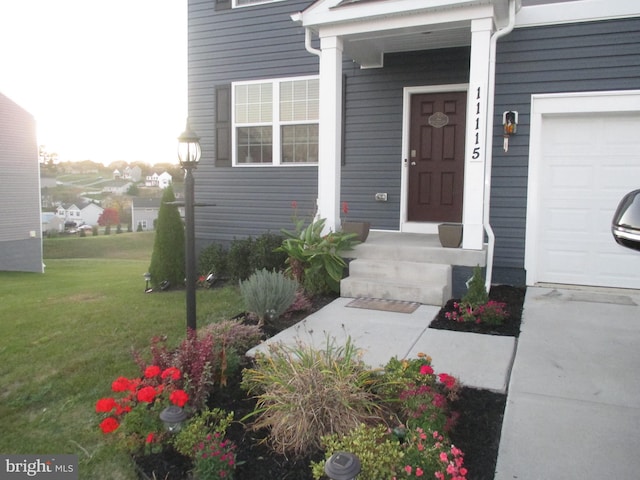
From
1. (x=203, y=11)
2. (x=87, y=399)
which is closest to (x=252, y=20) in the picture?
(x=203, y=11)

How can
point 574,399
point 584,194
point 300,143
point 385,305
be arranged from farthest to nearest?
point 300,143, point 584,194, point 385,305, point 574,399

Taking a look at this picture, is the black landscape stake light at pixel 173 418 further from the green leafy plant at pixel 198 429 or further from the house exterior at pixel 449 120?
the house exterior at pixel 449 120

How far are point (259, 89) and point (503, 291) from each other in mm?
5004

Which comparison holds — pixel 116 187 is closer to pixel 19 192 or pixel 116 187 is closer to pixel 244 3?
pixel 19 192

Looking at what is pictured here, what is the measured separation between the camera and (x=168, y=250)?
319 inches

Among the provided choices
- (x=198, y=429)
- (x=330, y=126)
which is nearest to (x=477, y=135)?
(x=330, y=126)

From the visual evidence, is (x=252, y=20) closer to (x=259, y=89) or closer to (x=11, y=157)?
(x=259, y=89)

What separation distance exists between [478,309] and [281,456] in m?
2.79

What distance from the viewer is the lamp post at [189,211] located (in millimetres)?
3941

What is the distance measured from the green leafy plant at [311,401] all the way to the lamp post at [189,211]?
42.5 inches

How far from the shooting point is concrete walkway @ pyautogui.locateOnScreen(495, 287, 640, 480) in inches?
95.8

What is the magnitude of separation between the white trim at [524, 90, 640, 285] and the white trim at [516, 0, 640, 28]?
2.79 ft

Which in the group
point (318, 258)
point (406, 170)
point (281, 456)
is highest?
point (406, 170)

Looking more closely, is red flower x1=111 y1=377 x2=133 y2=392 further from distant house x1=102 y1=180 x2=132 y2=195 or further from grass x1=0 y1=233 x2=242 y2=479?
distant house x1=102 y1=180 x2=132 y2=195
